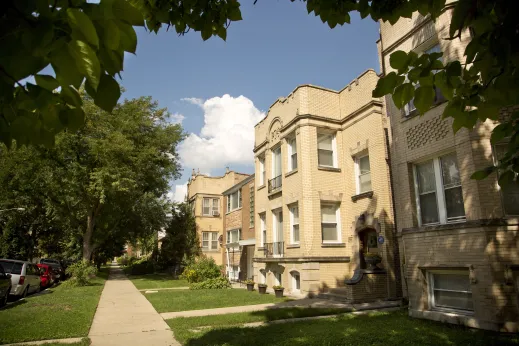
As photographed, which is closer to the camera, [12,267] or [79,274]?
[12,267]

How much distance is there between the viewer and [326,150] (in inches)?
722

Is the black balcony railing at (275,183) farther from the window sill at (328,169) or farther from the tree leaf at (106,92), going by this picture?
the tree leaf at (106,92)

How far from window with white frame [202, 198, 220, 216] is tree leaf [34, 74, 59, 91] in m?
35.2

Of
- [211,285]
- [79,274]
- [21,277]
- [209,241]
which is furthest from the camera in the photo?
[209,241]

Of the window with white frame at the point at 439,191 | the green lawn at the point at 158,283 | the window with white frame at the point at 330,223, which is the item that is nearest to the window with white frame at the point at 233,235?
the green lawn at the point at 158,283

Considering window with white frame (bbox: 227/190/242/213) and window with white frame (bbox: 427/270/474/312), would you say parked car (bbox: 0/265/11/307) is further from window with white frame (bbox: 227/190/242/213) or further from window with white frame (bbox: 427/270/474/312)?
window with white frame (bbox: 227/190/242/213)

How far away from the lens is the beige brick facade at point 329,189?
51.3 ft

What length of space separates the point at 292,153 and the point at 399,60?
1653 cm

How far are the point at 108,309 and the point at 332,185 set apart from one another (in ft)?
34.7

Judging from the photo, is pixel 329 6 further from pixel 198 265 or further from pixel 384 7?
pixel 198 265

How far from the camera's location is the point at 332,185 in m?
17.7

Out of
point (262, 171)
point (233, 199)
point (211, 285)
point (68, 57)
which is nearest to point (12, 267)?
point (211, 285)

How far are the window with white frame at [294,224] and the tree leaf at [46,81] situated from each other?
17028 mm

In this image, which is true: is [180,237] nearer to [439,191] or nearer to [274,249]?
[274,249]
